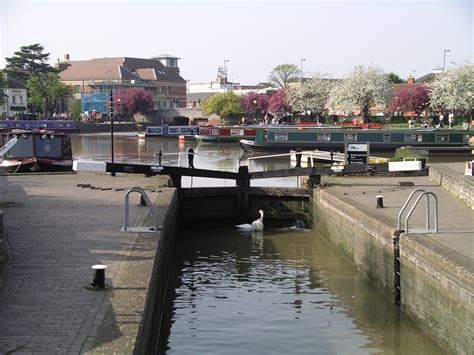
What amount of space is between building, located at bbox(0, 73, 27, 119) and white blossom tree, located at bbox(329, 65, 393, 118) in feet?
179

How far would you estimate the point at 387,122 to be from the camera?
85250mm

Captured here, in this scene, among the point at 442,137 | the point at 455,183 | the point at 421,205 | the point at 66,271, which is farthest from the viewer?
the point at 442,137

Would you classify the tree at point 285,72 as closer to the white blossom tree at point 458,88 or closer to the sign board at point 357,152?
the white blossom tree at point 458,88

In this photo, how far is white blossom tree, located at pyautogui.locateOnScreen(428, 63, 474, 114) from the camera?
77312 millimetres

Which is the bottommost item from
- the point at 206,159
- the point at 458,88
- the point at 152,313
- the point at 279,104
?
the point at 206,159

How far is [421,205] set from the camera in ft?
57.0

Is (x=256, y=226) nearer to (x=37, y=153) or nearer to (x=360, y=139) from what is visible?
(x=37, y=153)

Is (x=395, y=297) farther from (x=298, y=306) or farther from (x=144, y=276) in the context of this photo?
(x=144, y=276)

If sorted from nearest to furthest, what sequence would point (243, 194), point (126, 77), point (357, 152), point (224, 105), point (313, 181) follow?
point (313, 181), point (243, 194), point (357, 152), point (224, 105), point (126, 77)

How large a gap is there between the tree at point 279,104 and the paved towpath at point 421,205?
81051mm

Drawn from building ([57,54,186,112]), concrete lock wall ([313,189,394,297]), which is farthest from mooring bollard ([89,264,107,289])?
building ([57,54,186,112])

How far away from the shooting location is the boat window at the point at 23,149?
27328 millimetres

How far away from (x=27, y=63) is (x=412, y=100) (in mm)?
69565

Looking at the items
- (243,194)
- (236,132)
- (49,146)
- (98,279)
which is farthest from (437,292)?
(236,132)
